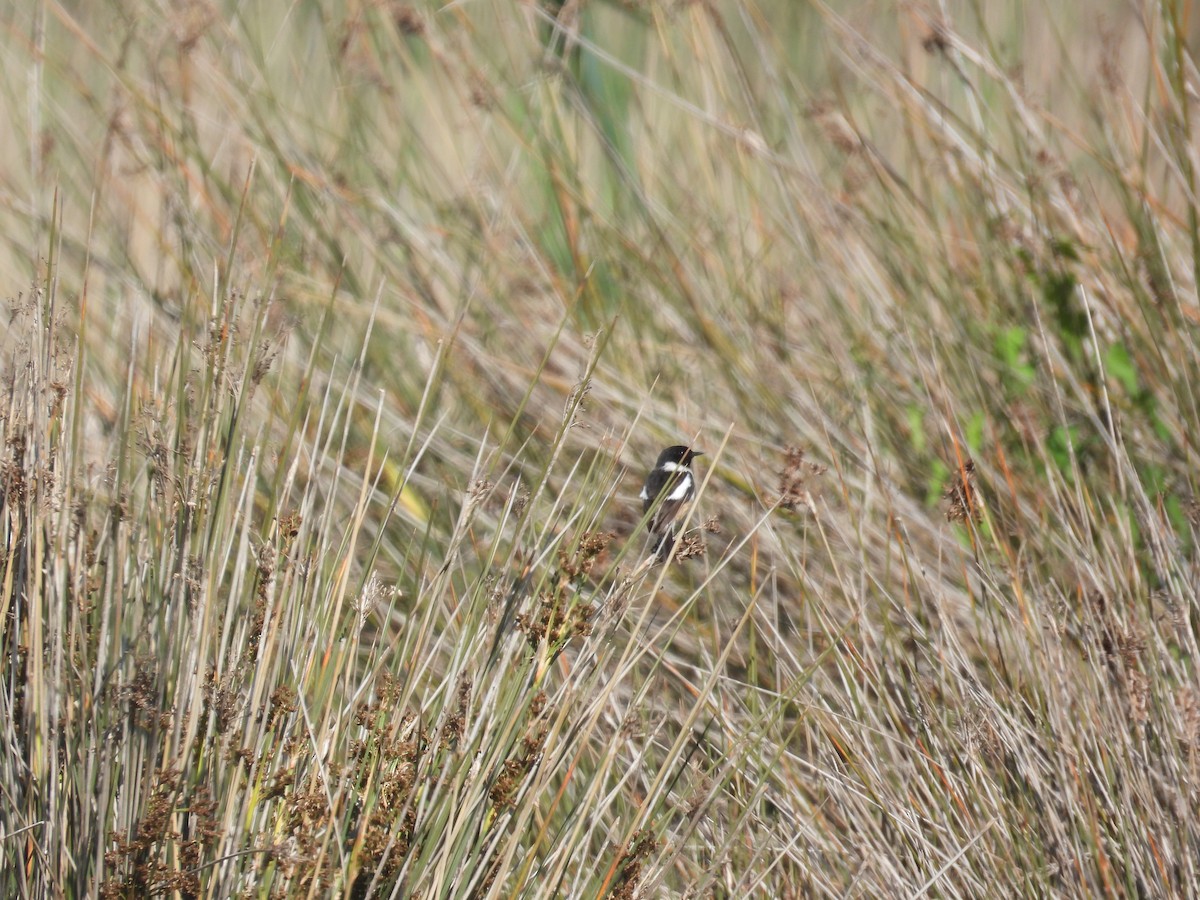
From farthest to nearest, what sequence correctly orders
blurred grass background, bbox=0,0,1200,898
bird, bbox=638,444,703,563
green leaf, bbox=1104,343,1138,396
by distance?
green leaf, bbox=1104,343,1138,396
bird, bbox=638,444,703,563
blurred grass background, bbox=0,0,1200,898

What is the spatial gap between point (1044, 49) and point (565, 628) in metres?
2.70

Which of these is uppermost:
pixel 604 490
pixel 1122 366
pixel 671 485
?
pixel 604 490

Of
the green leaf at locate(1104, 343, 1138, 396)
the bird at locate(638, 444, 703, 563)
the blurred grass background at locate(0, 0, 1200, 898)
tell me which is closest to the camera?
the blurred grass background at locate(0, 0, 1200, 898)

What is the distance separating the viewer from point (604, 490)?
4.90 feet

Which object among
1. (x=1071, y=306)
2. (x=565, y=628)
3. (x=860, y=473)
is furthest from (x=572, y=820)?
(x=1071, y=306)

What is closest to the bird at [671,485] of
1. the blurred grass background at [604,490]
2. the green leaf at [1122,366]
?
the blurred grass background at [604,490]

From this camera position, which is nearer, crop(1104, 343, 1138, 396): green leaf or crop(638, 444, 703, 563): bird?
crop(638, 444, 703, 563): bird

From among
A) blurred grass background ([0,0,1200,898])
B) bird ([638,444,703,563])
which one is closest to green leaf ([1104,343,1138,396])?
blurred grass background ([0,0,1200,898])

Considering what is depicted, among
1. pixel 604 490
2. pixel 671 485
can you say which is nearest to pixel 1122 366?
pixel 671 485

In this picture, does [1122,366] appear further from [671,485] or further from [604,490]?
[604,490]

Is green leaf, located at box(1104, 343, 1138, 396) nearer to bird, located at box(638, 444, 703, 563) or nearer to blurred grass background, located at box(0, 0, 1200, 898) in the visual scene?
blurred grass background, located at box(0, 0, 1200, 898)

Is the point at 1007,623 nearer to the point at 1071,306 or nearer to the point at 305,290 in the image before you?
the point at 1071,306

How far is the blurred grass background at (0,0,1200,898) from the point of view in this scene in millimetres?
1368

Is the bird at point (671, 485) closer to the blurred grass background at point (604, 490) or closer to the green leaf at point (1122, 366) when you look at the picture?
the blurred grass background at point (604, 490)
